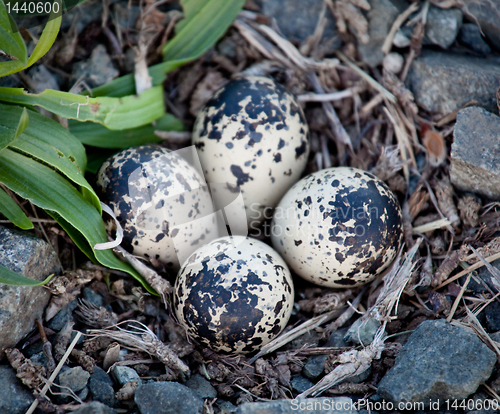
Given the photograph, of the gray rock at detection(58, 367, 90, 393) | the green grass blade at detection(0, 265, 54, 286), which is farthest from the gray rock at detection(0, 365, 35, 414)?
the green grass blade at detection(0, 265, 54, 286)

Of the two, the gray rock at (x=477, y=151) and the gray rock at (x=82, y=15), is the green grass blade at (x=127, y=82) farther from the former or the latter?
the gray rock at (x=477, y=151)

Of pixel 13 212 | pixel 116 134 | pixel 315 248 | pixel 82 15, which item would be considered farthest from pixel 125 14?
pixel 315 248

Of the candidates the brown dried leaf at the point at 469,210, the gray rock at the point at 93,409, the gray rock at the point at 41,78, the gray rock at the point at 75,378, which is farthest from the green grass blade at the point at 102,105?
the brown dried leaf at the point at 469,210

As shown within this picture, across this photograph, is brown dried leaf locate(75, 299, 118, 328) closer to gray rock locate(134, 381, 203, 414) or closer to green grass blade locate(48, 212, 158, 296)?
green grass blade locate(48, 212, 158, 296)

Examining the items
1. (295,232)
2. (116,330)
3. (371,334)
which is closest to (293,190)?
(295,232)

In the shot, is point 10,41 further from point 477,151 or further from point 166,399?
point 477,151

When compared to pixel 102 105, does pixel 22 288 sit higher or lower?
lower
